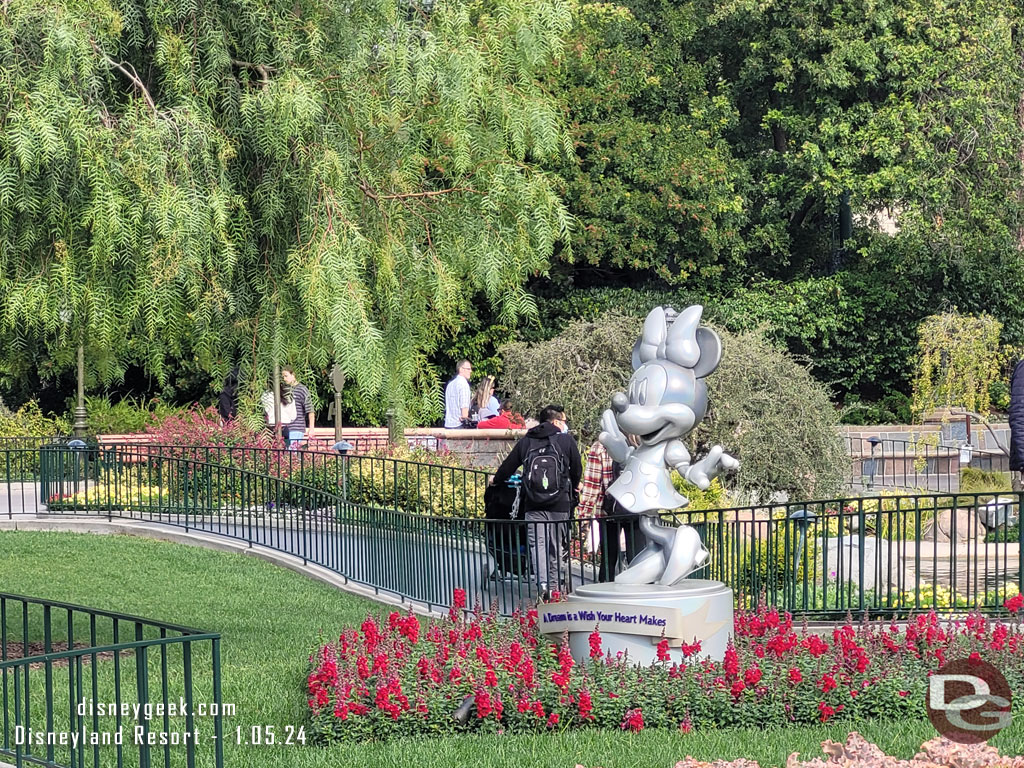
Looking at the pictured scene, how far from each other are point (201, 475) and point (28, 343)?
25.9ft

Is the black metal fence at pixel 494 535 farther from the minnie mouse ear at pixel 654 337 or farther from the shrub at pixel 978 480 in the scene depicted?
the minnie mouse ear at pixel 654 337

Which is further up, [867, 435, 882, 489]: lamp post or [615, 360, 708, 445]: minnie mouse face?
[615, 360, 708, 445]: minnie mouse face

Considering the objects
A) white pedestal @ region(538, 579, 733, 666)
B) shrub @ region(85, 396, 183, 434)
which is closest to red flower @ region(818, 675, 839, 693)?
Answer: white pedestal @ region(538, 579, 733, 666)

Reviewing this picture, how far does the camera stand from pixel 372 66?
984 centimetres

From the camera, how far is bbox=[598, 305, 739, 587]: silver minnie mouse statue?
8.85m

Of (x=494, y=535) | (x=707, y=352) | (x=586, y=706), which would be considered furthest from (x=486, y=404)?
(x=586, y=706)

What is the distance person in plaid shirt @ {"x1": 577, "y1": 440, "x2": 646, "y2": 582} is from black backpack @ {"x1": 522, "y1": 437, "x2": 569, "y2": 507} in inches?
9.9

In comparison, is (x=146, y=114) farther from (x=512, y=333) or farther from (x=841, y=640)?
(x=512, y=333)

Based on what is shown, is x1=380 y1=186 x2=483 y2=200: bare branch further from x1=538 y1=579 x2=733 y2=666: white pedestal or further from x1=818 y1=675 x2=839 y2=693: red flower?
x1=818 y1=675 x2=839 y2=693: red flower

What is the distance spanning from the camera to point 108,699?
8805 mm

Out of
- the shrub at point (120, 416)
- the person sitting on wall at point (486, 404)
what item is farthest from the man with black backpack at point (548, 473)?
the shrub at point (120, 416)

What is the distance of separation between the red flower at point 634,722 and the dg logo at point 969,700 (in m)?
1.57

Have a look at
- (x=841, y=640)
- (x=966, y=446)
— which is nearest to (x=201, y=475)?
(x=841, y=640)

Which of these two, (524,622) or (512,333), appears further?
(512,333)
